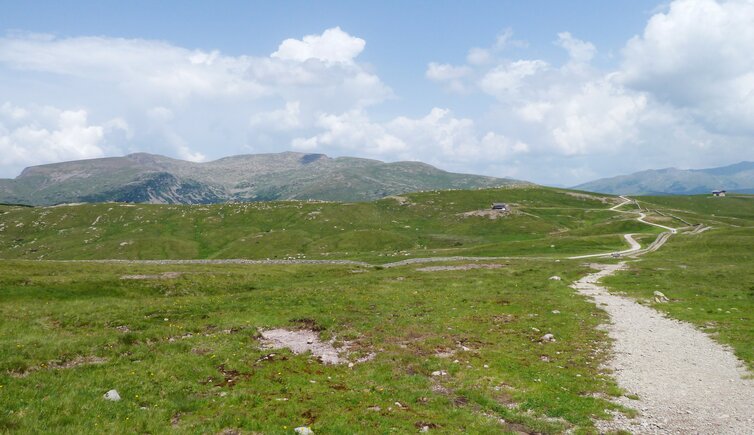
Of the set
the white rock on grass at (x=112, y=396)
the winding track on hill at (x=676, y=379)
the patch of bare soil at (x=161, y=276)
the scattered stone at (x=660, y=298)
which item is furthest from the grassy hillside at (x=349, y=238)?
the white rock on grass at (x=112, y=396)

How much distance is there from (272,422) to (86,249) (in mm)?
190746

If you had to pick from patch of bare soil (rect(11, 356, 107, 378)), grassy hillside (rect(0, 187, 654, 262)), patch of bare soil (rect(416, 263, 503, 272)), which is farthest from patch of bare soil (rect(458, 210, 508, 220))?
patch of bare soil (rect(11, 356, 107, 378))

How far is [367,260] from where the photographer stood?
108m

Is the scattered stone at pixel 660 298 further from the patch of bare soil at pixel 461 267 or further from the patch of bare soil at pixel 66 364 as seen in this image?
the patch of bare soil at pixel 66 364

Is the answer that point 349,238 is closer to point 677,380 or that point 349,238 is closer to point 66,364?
point 66,364

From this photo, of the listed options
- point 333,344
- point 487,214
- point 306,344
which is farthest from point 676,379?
point 487,214

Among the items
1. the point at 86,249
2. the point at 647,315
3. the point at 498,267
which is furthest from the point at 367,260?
the point at 86,249

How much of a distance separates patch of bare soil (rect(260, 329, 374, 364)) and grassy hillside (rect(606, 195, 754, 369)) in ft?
84.4

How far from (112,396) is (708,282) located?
68574 mm

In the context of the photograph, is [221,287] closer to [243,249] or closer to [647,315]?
[647,315]

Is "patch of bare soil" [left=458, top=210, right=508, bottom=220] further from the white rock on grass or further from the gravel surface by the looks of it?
the white rock on grass

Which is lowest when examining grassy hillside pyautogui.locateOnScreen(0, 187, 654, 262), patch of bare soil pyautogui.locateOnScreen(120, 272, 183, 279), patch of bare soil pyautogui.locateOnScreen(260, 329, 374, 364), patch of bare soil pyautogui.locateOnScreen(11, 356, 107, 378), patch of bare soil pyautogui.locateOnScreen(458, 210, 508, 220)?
→ grassy hillside pyautogui.locateOnScreen(0, 187, 654, 262)

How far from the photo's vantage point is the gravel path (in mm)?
17734

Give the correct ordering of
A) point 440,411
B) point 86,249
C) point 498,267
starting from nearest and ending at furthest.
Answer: point 440,411 → point 498,267 → point 86,249
